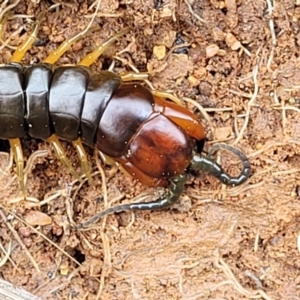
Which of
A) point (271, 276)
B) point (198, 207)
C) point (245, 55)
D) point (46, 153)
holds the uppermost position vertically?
point (245, 55)

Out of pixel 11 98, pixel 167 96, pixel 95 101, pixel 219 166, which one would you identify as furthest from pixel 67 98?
pixel 219 166

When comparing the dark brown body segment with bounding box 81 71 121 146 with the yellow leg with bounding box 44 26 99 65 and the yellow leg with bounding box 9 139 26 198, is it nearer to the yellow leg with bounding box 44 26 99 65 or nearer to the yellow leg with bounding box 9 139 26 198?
the yellow leg with bounding box 44 26 99 65

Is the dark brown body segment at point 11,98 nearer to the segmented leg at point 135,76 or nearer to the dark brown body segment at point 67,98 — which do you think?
the dark brown body segment at point 67,98

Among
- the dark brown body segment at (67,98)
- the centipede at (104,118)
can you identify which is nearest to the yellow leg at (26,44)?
the centipede at (104,118)

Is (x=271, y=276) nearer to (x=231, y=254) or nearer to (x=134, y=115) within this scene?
(x=231, y=254)

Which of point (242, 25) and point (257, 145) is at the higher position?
point (242, 25)

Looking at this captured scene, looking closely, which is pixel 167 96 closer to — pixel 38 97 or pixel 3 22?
pixel 38 97

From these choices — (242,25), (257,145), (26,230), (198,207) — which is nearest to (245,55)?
(242,25)
